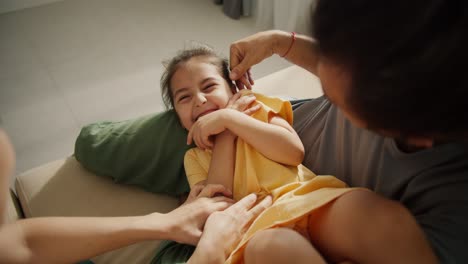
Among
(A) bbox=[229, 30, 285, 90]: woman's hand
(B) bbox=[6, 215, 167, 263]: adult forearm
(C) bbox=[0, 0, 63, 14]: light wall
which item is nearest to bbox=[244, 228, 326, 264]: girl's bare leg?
(B) bbox=[6, 215, 167, 263]: adult forearm

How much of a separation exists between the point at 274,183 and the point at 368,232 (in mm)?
334

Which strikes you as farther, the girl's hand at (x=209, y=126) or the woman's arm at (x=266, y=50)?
the woman's arm at (x=266, y=50)

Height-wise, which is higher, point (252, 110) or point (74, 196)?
point (252, 110)

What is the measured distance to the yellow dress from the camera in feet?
2.71

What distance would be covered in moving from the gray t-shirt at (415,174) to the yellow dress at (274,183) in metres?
0.07

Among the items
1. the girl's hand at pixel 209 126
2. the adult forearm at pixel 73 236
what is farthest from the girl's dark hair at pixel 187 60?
the adult forearm at pixel 73 236

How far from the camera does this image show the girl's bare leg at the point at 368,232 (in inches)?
25.8

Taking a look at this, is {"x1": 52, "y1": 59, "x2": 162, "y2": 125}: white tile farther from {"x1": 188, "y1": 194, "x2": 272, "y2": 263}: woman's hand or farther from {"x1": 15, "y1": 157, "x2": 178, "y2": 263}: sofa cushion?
{"x1": 188, "y1": 194, "x2": 272, "y2": 263}: woman's hand

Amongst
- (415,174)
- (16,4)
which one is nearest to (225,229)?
(415,174)

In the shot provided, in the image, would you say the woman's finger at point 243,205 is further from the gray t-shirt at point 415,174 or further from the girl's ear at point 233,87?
the girl's ear at point 233,87

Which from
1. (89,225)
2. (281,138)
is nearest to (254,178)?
(281,138)

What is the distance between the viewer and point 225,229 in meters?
0.89

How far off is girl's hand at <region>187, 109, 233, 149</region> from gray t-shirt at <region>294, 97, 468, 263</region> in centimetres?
27

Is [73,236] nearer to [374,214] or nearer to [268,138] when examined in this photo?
[268,138]
